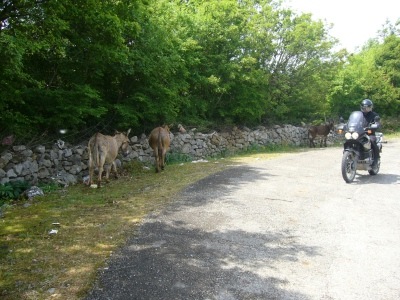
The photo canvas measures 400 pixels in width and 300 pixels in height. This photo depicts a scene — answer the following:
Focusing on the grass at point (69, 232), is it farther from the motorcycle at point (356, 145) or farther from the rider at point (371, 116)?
the rider at point (371, 116)

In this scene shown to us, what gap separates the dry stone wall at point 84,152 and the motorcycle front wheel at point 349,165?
6.43 metres

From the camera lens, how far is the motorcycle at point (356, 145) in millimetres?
8680

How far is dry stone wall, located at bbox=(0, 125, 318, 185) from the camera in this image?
788 cm

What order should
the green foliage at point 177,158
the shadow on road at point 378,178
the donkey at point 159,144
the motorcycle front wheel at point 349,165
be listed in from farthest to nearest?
the green foliage at point 177,158
the donkey at point 159,144
the shadow on road at point 378,178
the motorcycle front wheel at point 349,165

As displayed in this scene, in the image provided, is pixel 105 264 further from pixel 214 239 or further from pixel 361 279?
pixel 361 279

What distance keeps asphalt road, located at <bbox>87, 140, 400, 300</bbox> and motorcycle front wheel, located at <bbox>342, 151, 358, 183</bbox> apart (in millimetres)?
670

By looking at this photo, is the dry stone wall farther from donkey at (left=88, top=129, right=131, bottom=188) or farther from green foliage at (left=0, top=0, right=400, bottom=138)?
donkey at (left=88, top=129, right=131, bottom=188)

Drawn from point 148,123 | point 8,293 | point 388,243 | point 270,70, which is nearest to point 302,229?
point 388,243

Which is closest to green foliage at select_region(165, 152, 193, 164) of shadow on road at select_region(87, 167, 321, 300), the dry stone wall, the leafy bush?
the dry stone wall

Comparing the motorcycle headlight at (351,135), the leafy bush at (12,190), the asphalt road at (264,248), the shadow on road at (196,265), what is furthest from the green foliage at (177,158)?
the shadow on road at (196,265)

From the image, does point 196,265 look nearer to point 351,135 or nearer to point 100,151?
point 100,151

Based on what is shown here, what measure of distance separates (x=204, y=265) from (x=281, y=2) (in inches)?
783

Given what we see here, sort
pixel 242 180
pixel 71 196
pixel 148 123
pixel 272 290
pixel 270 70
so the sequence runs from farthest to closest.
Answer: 1. pixel 270 70
2. pixel 148 123
3. pixel 242 180
4. pixel 71 196
5. pixel 272 290

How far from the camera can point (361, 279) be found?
3721mm
